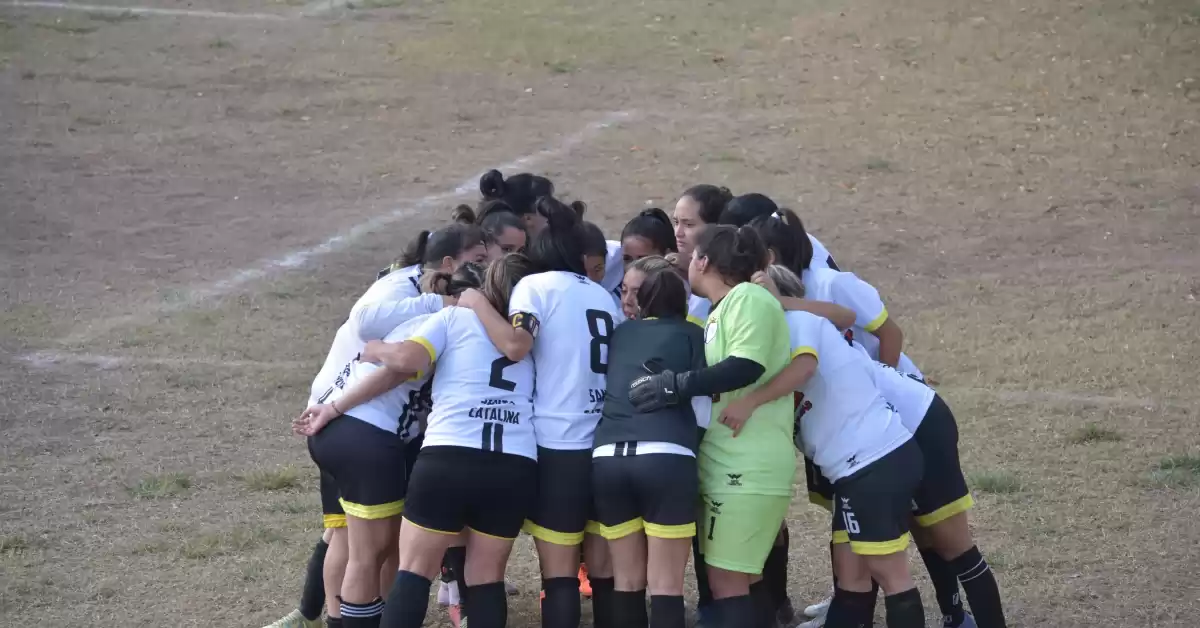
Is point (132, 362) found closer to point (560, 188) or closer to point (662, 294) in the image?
point (560, 188)

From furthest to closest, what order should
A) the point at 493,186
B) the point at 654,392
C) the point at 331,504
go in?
the point at 493,186 < the point at 331,504 < the point at 654,392

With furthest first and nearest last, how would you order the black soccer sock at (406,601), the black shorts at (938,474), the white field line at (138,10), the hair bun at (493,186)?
the white field line at (138,10), the hair bun at (493,186), the black shorts at (938,474), the black soccer sock at (406,601)

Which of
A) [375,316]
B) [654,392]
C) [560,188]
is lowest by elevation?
[560,188]

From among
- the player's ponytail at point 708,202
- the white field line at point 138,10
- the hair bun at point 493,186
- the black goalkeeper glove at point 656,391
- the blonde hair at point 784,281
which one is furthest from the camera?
the white field line at point 138,10

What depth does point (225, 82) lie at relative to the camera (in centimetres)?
1612

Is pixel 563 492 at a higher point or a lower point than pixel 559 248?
lower

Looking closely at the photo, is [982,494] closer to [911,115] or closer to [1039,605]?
[1039,605]

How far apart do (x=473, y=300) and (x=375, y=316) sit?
1.23ft

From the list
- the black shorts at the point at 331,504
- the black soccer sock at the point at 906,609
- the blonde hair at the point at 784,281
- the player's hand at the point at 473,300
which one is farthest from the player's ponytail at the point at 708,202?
the black shorts at the point at 331,504

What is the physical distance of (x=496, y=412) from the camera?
449cm

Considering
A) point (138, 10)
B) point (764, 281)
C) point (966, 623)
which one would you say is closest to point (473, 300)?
point (764, 281)

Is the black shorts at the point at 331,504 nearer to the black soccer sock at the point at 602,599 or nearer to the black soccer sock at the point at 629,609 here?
the black soccer sock at the point at 602,599

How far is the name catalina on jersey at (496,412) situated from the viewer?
14.7 ft

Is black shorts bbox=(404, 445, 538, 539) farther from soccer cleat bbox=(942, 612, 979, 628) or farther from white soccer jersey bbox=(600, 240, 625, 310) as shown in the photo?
soccer cleat bbox=(942, 612, 979, 628)
